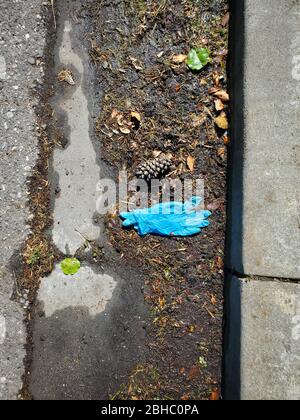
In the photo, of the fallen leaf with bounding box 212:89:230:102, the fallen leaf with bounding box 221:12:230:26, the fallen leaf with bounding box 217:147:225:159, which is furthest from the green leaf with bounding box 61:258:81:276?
the fallen leaf with bounding box 221:12:230:26

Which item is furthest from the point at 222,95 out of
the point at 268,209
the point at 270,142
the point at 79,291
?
the point at 79,291

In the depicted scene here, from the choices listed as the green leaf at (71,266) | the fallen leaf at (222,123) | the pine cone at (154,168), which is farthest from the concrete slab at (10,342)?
the fallen leaf at (222,123)

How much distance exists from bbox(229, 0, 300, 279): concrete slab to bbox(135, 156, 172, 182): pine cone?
536 millimetres

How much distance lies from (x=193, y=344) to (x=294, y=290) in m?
0.80

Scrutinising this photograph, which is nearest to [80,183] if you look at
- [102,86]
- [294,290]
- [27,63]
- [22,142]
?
[22,142]

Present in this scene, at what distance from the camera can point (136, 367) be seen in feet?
10.0

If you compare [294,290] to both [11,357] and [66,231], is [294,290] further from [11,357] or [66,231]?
[11,357]

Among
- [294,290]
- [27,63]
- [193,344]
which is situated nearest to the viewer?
[294,290]

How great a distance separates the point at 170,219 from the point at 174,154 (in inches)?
18.5

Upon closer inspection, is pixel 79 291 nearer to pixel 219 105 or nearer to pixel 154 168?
pixel 154 168

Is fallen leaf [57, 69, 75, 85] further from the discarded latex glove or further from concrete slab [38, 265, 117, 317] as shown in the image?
concrete slab [38, 265, 117, 317]

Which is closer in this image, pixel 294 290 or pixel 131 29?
pixel 294 290

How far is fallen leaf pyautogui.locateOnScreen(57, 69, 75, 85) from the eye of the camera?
3203mm

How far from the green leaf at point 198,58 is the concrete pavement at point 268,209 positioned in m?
0.30
